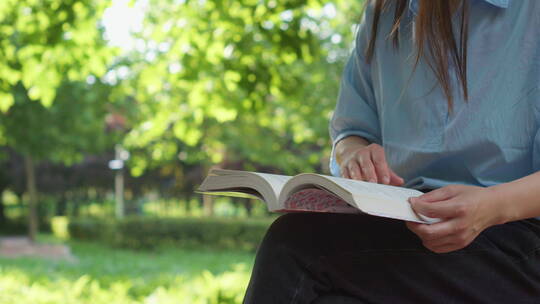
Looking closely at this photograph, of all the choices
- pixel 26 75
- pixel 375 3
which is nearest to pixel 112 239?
pixel 26 75

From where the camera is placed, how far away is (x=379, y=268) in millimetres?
1260

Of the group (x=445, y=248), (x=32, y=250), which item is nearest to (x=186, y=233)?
(x=32, y=250)

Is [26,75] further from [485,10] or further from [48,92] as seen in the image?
[485,10]

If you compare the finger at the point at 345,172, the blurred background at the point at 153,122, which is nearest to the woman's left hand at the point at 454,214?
the finger at the point at 345,172

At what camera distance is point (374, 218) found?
1308 millimetres

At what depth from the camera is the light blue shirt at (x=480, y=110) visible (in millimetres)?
→ 1373

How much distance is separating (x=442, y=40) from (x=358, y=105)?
36 cm

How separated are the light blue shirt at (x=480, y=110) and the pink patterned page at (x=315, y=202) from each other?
0.25 m

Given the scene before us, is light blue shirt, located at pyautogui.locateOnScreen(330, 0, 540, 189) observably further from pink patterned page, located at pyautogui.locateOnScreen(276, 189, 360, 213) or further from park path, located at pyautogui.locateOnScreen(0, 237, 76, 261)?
park path, located at pyautogui.locateOnScreen(0, 237, 76, 261)

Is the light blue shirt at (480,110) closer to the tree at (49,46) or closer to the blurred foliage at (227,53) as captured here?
the blurred foliage at (227,53)

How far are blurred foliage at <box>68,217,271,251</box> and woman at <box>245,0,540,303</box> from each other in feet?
49.5

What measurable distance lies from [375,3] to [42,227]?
24.5 m

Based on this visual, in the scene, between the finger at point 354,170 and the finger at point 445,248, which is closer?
the finger at point 445,248

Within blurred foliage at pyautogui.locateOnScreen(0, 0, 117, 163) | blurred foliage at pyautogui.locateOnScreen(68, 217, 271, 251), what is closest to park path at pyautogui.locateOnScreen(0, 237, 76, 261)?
blurred foliage at pyautogui.locateOnScreen(68, 217, 271, 251)
